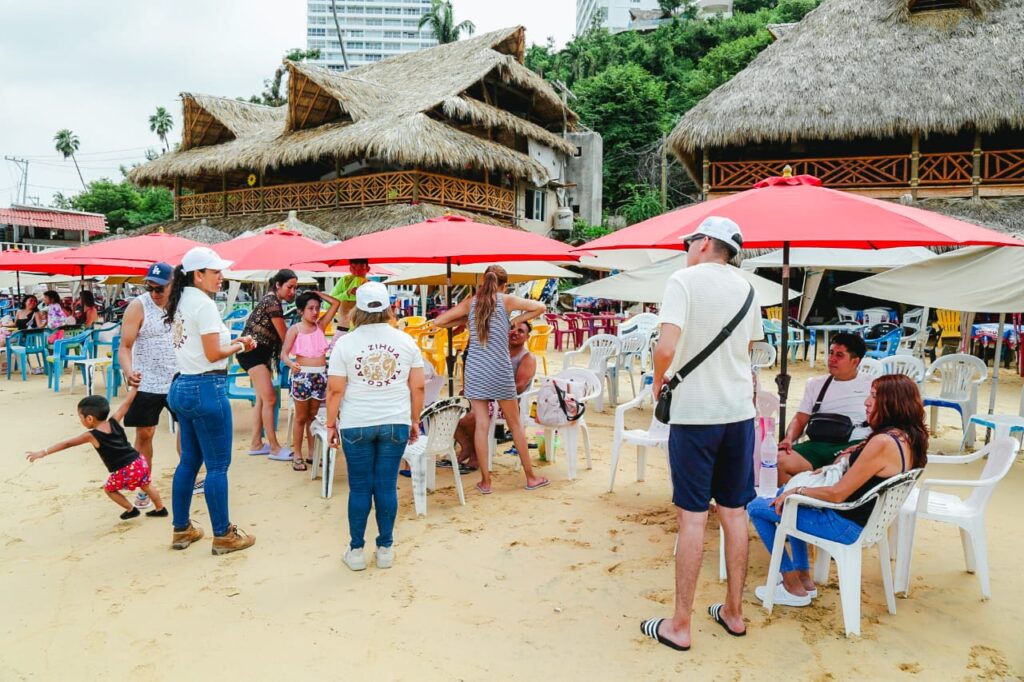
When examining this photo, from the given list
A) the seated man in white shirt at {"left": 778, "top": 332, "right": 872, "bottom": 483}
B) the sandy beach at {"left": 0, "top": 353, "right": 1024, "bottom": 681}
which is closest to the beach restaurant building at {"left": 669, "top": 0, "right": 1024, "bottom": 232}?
the sandy beach at {"left": 0, "top": 353, "right": 1024, "bottom": 681}

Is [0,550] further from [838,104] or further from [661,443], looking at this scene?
[838,104]

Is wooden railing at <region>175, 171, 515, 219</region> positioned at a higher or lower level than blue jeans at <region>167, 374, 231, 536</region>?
higher

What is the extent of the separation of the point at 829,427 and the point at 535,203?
21.1 m

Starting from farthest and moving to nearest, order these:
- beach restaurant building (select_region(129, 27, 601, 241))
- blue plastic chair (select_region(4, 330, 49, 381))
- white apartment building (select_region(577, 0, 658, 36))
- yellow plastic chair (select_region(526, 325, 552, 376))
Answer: white apartment building (select_region(577, 0, 658, 36)) → beach restaurant building (select_region(129, 27, 601, 241)) → blue plastic chair (select_region(4, 330, 49, 381)) → yellow plastic chair (select_region(526, 325, 552, 376))

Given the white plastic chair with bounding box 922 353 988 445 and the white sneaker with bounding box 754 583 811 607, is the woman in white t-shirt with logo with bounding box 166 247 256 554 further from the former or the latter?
the white plastic chair with bounding box 922 353 988 445

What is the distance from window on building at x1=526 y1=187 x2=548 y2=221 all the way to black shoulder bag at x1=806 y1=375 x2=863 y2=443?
2043 centimetres

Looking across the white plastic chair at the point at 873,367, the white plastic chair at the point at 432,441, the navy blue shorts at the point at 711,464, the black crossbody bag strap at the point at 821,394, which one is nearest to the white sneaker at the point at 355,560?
the white plastic chair at the point at 432,441

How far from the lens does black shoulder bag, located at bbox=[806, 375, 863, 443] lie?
3652 millimetres

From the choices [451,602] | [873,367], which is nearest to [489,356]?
[451,602]

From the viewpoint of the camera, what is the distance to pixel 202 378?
3352 millimetres

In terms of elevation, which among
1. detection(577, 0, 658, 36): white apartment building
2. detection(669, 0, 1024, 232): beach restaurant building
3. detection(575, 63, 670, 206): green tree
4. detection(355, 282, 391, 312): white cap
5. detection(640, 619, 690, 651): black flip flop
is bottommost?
detection(640, 619, 690, 651): black flip flop

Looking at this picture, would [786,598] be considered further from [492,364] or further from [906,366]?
[906,366]

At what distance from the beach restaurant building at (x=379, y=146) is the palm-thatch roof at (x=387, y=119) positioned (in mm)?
42

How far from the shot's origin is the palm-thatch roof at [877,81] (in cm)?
1249
